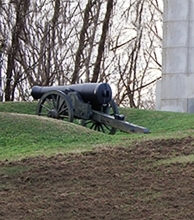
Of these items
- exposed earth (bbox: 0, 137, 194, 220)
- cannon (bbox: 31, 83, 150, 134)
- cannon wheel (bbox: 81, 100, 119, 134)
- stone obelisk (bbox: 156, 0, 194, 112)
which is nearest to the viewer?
exposed earth (bbox: 0, 137, 194, 220)

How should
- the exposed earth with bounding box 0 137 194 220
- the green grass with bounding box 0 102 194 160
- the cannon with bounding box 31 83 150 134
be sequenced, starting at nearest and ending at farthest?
1. the exposed earth with bounding box 0 137 194 220
2. the green grass with bounding box 0 102 194 160
3. the cannon with bounding box 31 83 150 134

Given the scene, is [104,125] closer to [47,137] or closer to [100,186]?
[47,137]

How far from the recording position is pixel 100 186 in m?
7.77

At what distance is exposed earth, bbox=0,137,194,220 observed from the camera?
695 centimetres

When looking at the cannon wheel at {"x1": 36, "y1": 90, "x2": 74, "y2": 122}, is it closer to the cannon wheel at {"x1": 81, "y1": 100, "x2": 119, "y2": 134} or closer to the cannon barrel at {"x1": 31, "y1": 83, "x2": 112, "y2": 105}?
the cannon barrel at {"x1": 31, "y1": 83, "x2": 112, "y2": 105}

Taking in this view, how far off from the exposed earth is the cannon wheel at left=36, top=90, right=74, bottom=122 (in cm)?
459

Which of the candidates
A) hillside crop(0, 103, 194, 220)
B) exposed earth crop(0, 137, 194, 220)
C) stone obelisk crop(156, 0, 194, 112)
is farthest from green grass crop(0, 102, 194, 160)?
stone obelisk crop(156, 0, 194, 112)

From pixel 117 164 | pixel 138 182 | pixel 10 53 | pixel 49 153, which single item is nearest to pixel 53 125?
pixel 49 153

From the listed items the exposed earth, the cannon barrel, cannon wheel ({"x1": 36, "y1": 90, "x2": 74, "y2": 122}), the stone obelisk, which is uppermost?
the stone obelisk

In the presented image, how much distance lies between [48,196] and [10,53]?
691 inches

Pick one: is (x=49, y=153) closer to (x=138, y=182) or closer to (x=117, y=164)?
(x=117, y=164)

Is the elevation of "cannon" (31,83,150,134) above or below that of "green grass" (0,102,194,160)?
above

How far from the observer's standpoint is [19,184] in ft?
25.9

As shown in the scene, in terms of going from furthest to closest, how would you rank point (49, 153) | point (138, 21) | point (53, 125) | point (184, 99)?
point (138, 21) < point (184, 99) < point (53, 125) < point (49, 153)
